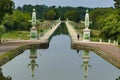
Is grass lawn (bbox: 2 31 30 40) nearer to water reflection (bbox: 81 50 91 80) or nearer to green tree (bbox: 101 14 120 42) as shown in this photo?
green tree (bbox: 101 14 120 42)

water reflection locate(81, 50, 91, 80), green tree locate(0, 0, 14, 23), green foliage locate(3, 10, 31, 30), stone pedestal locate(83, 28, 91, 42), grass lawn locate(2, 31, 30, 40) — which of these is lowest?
water reflection locate(81, 50, 91, 80)

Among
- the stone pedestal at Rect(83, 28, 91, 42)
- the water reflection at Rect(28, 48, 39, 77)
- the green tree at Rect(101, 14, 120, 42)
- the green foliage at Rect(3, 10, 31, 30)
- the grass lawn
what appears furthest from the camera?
the green foliage at Rect(3, 10, 31, 30)

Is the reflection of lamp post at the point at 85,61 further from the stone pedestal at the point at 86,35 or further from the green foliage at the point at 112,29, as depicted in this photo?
the green foliage at the point at 112,29

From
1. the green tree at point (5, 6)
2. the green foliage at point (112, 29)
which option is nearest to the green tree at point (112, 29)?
the green foliage at point (112, 29)

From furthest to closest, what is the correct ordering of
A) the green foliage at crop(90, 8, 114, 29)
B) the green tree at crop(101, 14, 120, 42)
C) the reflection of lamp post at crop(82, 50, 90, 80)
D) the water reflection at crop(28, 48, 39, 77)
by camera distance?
the green foliage at crop(90, 8, 114, 29)
the green tree at crop(101, 14, 120, 42)
the water reflection at crop(28, 48, 39, 77)
the reflection of lamp post at crop(82, 50, 90, 80)

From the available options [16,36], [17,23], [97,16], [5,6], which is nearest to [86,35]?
[5,6]

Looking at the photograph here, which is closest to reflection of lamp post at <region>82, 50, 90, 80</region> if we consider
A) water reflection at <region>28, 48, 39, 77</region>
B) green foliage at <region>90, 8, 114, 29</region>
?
water reflection at <region>28, 48, 39, 77</region>

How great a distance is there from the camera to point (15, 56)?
114 ft

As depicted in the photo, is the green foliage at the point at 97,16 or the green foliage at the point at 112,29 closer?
the green foliage at the point at 112,29

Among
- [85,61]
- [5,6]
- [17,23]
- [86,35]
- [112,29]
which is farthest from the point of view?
[17,23]

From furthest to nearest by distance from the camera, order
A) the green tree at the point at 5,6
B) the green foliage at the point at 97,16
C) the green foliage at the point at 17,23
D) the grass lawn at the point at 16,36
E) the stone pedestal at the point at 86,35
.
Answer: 1. the green foliage at the point at 17,23
2. the green foliage at the point at 97,16
3. the grass lawn at the point at 16,36
4. the stone pedestal at the point at 86,35
5. the green tree at the point at 5,6

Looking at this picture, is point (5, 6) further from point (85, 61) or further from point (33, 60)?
point (85, 61)

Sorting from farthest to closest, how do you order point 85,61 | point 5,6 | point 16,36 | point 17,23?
point 17,23 → point 16,36 → point 5,6 → point 85,61

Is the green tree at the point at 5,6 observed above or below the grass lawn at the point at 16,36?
above
